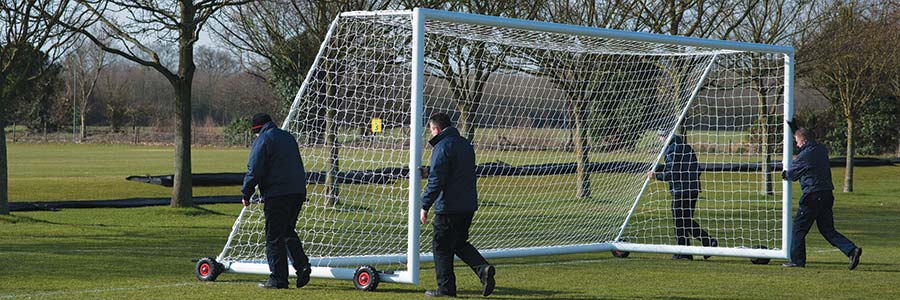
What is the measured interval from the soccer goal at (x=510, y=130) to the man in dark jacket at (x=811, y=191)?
49cm

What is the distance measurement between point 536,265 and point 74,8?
10376 millimetres

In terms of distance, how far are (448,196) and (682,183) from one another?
6219 mm

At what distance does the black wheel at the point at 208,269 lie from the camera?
12000 millimetres

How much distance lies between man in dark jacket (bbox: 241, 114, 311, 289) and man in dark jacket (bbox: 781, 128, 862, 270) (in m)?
6.69

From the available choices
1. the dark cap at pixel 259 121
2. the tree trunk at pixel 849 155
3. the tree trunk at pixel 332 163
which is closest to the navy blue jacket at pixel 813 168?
the tree trunk at pixel 332 163

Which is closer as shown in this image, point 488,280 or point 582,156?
point 488,280

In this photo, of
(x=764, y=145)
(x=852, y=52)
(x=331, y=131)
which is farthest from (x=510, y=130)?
(x=852, y=52)

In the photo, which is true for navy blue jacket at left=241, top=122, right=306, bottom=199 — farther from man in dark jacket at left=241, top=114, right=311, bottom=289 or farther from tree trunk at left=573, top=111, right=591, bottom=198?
tree trunk at left=573, top=111, right=591, bottom=198

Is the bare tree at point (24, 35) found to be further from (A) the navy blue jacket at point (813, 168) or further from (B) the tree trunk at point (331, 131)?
(A) the navy blue jacket at point (813, 168)

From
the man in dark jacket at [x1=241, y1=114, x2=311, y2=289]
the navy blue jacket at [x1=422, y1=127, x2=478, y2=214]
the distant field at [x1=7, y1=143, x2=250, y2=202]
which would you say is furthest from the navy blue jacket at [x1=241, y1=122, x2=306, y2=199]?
the distant field at [x1=7, y1=143, x2=250, y2=202]

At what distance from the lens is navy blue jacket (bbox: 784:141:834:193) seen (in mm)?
14656

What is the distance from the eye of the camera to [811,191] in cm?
1468

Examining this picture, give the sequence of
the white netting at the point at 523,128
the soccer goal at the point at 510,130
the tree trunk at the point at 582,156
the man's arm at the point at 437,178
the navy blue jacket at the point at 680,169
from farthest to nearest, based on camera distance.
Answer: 1. the tree trunk at the point at 582,156
2. the navy blue jacket at the point at 680,169
3. the white netting at the point at 523,128
4. the soccer goal at the point at 510,130
5. the man's arm at the point at 437,178

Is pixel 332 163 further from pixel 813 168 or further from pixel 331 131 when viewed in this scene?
pixel 813 168
